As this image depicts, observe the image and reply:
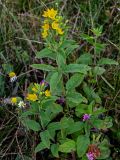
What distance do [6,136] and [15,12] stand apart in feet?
3.17

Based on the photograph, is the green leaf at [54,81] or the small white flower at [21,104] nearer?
the green leaf at [54,81]

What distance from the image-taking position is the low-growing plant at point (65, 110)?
1537 mm

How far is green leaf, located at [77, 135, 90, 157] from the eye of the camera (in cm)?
160

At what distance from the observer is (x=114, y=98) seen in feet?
5.97

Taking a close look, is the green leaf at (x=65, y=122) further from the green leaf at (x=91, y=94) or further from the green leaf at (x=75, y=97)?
the green leaf at (x=91, y=94)

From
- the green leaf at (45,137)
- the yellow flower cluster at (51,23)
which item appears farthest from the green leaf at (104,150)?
the yellow flower cluster at (51,23)

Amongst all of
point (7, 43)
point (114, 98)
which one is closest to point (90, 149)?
point (114, 98)

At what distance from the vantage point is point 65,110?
174 centimetres

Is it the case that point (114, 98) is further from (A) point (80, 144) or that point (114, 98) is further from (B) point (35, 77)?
(B) point (35, 77)

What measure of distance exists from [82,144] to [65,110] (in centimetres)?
20

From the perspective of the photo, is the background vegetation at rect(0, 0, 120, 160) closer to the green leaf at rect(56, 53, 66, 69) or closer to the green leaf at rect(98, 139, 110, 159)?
the green leaf at rect(98, 139, 110, 159)

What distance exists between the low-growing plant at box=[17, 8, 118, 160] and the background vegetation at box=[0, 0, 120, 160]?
0.37 ft

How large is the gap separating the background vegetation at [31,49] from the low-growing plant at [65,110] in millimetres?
113

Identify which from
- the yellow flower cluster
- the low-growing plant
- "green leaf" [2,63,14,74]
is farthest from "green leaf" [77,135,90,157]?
"green leaf" [2,63,14,74]
